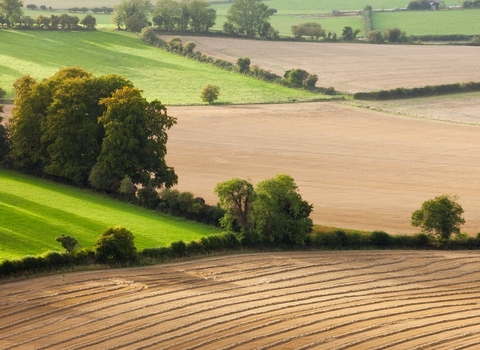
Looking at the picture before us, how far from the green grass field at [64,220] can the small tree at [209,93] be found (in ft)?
145

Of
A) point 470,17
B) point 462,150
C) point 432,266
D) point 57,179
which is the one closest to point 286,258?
point 432,266

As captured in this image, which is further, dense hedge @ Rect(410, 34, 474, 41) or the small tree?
dense hedge @ Rect(410, 34, 474, 41)

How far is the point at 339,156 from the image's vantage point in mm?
80375

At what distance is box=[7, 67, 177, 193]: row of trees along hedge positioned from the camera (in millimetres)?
63531

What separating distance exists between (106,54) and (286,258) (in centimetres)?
8459

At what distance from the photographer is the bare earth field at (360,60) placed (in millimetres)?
123250

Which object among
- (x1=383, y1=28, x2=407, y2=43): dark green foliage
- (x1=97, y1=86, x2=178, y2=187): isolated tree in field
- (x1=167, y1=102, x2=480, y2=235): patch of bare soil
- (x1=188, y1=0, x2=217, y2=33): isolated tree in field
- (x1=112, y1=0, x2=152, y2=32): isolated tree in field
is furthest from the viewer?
(x1=383, y1=28, x2=407, y2=43): dark green foliage

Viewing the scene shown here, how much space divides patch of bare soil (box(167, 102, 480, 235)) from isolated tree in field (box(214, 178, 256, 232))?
7.34 metres

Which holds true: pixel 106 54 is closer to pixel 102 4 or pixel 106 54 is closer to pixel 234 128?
pixel 234 128

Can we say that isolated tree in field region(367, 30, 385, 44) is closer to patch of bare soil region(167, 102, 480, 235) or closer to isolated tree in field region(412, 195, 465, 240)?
patch of bare soil region(167, 102, 480, 235)

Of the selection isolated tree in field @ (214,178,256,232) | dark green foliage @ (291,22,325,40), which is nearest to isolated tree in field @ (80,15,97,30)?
dark green foliage @ (291,22,325,40)

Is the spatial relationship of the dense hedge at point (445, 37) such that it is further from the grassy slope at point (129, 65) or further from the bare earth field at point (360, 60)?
the grassy slope at point (129, 65)

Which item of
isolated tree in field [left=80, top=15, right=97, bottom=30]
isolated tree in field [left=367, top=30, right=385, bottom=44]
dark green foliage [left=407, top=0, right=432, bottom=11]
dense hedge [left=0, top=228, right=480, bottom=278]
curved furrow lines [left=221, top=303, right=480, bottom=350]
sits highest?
dark green foliage [left=407, top=0, right=432, bottom=11]

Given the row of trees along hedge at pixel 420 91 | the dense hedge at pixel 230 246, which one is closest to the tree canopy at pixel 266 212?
the dense hedge at pixel 230 246
